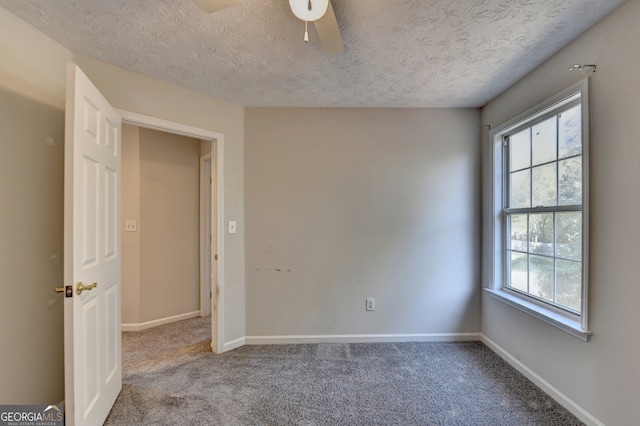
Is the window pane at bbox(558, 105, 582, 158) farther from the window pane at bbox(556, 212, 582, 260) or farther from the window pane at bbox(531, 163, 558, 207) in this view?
the window pane at bbox(556, 212, 582, 260)

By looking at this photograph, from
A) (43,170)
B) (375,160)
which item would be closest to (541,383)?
(375,160)

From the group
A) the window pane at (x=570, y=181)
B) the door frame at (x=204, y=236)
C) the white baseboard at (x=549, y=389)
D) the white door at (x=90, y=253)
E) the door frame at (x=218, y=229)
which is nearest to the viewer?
the white door at (x=90, y=253)

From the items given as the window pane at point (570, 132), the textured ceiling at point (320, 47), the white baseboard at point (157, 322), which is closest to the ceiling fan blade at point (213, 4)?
the textured ceiling at point (320, 47)

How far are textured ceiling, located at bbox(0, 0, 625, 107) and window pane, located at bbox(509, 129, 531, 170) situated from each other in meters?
0.44

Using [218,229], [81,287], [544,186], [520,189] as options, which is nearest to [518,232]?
[520,189]

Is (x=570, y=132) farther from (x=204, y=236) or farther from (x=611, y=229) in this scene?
(x=204, y=236)

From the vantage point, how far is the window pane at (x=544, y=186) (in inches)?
75.8

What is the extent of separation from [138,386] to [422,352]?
91.8 inches

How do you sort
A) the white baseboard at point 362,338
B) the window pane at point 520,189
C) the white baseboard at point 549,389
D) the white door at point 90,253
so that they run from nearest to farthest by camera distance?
the white door at point 90,253
the white baseboard at point 549,389
the window pane at point 520,189
the white baseboard at point 362,338

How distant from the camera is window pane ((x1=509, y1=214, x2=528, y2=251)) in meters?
2.23

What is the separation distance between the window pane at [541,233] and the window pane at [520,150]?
17.6 inches

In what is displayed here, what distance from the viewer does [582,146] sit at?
1627 mm

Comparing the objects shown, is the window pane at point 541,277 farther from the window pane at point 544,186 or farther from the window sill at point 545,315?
the window pane at point 544,186

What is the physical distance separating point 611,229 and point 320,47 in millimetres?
1987
